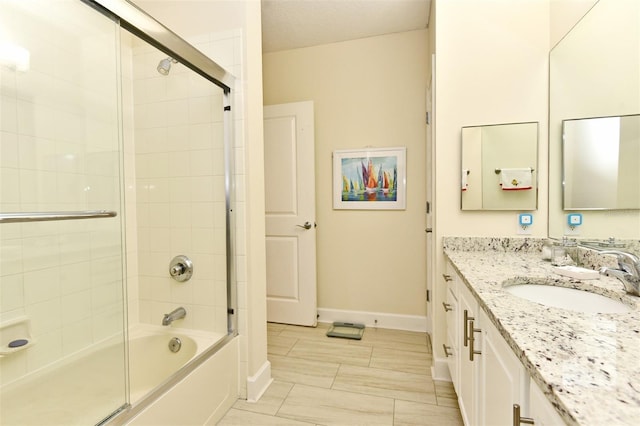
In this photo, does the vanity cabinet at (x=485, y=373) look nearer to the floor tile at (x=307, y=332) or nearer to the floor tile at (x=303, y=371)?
the floor tile at (x=303, y=371)

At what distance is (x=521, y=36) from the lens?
1.85 meters

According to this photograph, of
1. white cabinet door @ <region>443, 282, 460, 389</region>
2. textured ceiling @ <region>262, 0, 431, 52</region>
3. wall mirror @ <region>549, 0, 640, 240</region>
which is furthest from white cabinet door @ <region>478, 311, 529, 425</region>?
textured ceiling @ <region>262, 0, 431, 52</region>

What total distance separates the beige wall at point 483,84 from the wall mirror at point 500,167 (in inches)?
1.7

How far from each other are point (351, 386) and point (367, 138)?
6.74 feet

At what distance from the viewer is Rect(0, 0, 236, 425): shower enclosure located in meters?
1.36

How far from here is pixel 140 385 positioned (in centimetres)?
175

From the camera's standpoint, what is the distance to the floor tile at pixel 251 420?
5.30 feet

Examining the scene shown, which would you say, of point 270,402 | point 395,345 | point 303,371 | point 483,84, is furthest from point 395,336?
point 483,84

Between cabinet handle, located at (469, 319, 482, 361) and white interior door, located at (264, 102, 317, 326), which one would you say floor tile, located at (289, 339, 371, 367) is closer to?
white interior door, located at (264, 102, 317, 326)

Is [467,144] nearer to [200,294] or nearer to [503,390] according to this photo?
[503,390]

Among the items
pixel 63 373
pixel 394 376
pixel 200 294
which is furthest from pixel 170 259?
pixel 394 376

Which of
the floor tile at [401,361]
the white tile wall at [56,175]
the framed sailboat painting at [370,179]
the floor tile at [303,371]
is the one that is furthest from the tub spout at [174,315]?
the framed sailboat painting at [370,179]

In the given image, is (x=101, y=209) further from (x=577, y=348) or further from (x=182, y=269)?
(x=577, y=348)

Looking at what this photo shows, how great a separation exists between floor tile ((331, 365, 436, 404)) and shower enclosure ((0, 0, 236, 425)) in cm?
85
